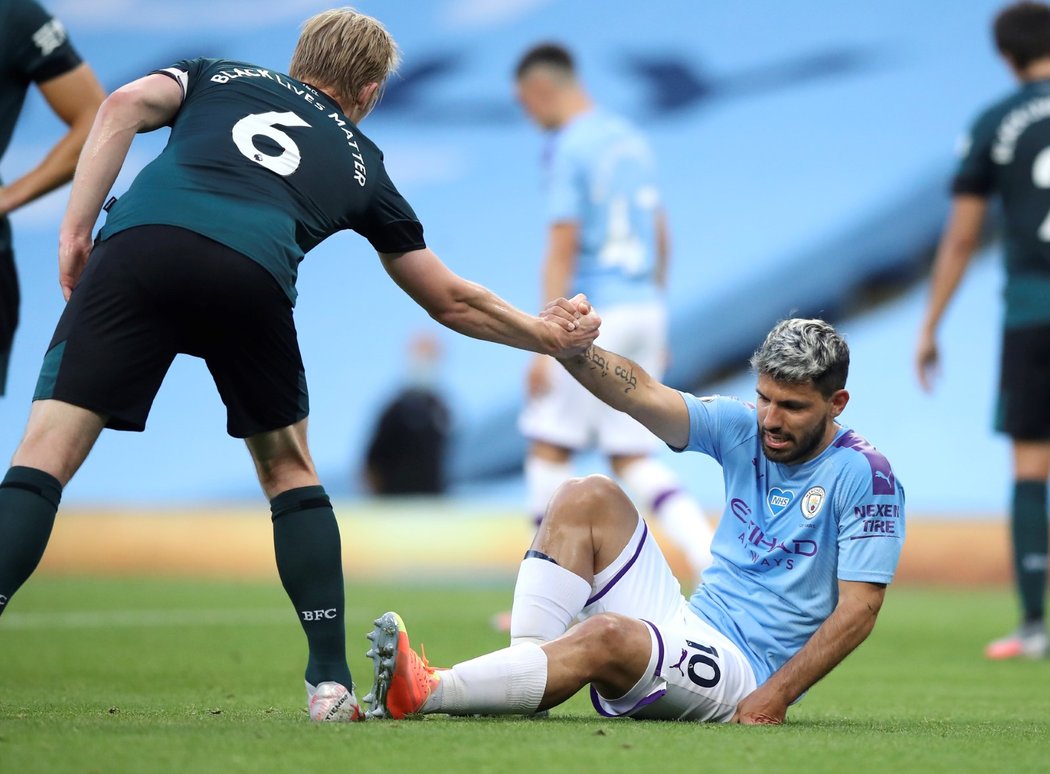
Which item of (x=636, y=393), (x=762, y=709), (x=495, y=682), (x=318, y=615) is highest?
(x=636, y=393)

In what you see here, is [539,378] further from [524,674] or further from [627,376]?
[524,674]

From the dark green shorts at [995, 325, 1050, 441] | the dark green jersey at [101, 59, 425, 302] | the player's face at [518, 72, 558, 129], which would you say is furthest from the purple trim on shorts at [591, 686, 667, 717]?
the player's face at [518, 72, 558, 129]

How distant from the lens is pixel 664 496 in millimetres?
7184

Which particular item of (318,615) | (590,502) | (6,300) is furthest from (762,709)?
(6,300)

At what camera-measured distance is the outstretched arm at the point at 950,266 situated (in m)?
6.95

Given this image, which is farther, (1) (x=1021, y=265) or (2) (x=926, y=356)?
(2) (x=926, y=356)

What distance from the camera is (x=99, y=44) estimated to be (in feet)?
44.7

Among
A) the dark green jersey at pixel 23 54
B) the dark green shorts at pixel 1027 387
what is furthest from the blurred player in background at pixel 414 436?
the dark green jersey at pixel 23 54

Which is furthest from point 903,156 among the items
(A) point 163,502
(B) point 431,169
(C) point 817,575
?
(C) point 817,575

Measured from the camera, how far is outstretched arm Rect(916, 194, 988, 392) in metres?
6.95

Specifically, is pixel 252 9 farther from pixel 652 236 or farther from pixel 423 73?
pixel 652 236

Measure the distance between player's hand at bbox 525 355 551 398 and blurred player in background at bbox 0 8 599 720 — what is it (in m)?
3.45

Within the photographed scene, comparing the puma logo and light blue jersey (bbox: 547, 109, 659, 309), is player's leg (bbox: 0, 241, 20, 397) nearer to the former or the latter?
the puma logo

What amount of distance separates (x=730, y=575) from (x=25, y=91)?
3.02 metres
